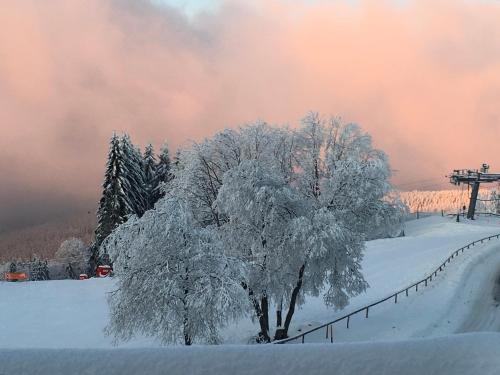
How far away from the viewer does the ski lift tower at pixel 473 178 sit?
66500 mm

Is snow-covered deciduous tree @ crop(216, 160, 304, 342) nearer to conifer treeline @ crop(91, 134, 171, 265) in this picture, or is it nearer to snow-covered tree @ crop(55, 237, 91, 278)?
conifer treeline @ crop(91, 134, 171, 265)

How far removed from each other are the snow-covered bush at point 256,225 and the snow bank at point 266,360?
11782mm

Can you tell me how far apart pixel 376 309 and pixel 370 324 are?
3533mm

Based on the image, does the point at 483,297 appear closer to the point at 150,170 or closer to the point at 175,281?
the point at 175,281

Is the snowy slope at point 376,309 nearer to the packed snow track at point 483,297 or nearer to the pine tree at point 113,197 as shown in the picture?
the packed snow track at point 483,297

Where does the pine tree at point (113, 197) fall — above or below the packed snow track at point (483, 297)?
above

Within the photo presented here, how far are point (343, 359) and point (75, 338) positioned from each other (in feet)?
92.1

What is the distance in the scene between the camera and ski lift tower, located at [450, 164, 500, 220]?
218 feet

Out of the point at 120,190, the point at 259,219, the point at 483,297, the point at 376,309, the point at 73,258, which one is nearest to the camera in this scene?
the point at 259,219

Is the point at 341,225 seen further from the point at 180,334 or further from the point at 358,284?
the point at 180,334

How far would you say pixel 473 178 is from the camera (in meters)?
66.9

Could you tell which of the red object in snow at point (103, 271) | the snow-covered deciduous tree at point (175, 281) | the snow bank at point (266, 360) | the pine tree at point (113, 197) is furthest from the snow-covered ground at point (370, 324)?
the pine tree at point (113, 197)

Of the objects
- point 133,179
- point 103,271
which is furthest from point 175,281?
point 103,271

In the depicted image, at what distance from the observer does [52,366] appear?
3.89m
